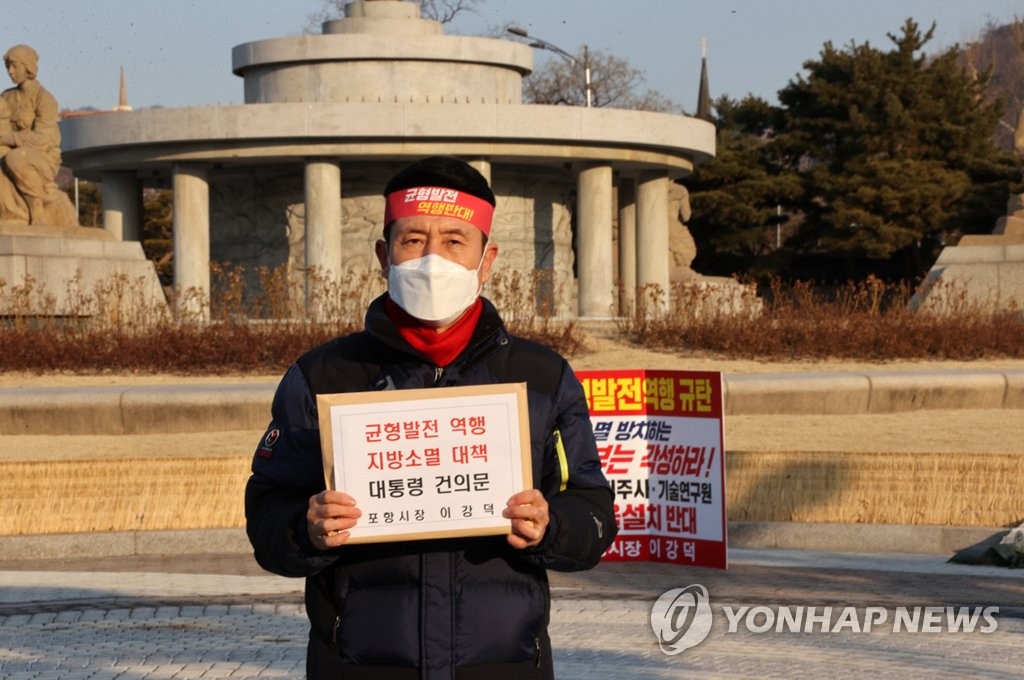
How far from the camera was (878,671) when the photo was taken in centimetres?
698

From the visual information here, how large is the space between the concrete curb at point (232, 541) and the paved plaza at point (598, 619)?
0.78 ft

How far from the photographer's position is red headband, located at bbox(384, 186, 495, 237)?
3580 millimetres

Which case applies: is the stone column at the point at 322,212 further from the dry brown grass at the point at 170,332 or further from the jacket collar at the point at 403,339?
the jacket collar at the point at 403,339

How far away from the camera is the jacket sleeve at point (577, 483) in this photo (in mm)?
3475

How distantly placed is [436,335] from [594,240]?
26.9m

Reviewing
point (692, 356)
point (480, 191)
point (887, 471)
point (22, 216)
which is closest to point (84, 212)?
point (22, 216)

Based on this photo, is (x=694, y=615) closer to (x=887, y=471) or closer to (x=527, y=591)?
(x=887, y=471)

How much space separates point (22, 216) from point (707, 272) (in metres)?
31.6

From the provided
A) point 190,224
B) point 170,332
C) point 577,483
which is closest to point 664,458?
point 577,483

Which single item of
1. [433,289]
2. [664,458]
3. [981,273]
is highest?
[981,273]

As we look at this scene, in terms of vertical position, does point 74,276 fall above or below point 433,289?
above

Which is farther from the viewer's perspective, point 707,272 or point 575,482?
point 707,272

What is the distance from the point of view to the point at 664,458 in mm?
9875

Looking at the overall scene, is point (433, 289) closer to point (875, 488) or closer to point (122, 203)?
point (875, 488)
